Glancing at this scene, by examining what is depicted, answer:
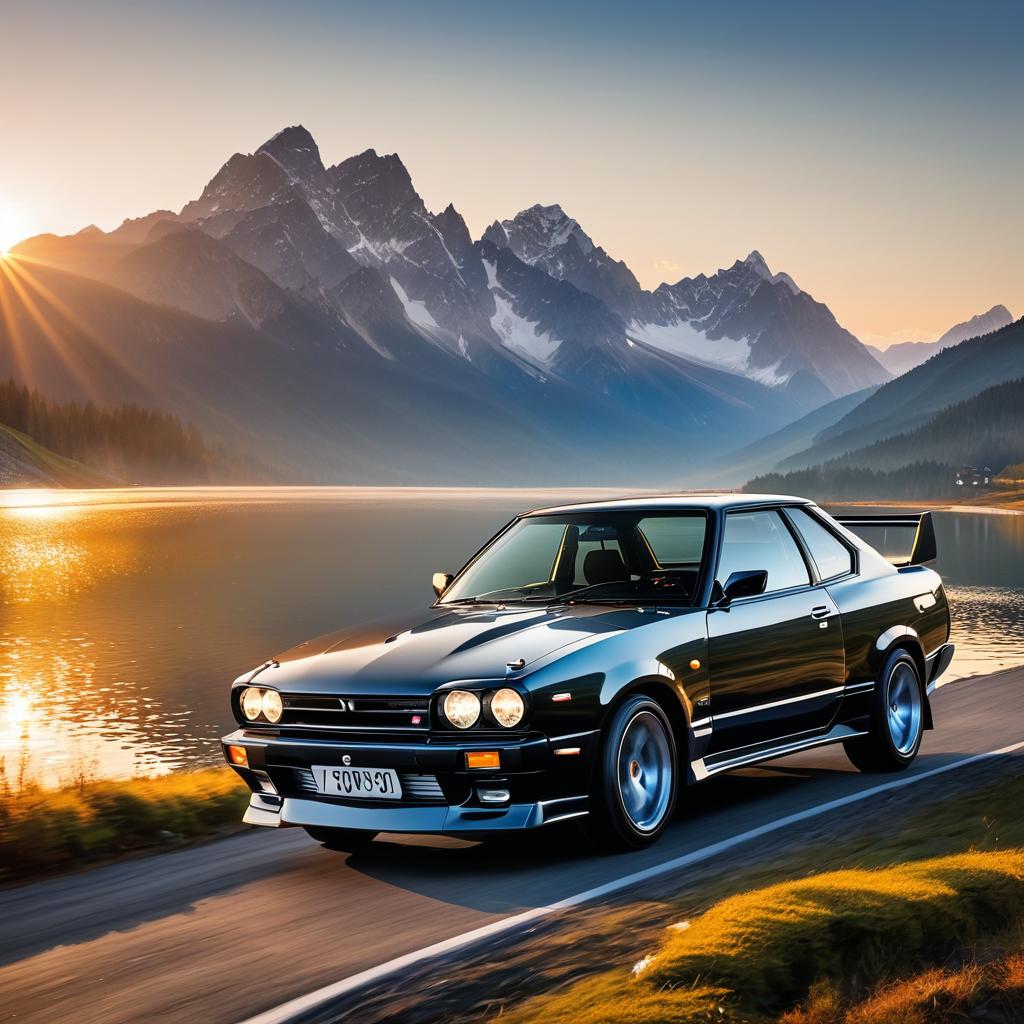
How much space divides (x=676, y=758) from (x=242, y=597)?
57.5 metres

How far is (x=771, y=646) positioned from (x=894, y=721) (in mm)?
1755

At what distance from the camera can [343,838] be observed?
817cm

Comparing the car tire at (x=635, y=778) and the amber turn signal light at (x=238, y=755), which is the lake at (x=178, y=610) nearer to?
the amber turn signal light at (x=238, y=755)

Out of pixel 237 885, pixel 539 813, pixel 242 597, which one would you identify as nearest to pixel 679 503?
pixel 539 813

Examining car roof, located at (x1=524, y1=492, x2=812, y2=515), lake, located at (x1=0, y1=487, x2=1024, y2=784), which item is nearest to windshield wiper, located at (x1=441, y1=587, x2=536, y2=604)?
car roof, located at (x1=524, y1=492, x2=812, y2=515)

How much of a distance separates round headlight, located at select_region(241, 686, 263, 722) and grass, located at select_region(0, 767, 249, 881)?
5.91 ft

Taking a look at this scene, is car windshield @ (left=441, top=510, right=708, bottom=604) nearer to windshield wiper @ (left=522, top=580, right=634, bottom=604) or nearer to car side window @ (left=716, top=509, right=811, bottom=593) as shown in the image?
windshield wiper @ (left=522, top=580, right=634, bottom=604)

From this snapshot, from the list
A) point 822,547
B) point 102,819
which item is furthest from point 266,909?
point 822,547

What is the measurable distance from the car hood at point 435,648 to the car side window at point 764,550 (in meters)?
1.07

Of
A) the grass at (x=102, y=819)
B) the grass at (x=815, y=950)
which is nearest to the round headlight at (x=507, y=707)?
the grass at (x=815, y=950)

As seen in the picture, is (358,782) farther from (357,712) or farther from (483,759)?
(483,759)

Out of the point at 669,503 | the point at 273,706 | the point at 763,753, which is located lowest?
the point at 763,753

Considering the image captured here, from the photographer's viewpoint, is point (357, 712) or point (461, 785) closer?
point (461, 785)

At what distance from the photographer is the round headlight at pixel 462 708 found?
6.93m
